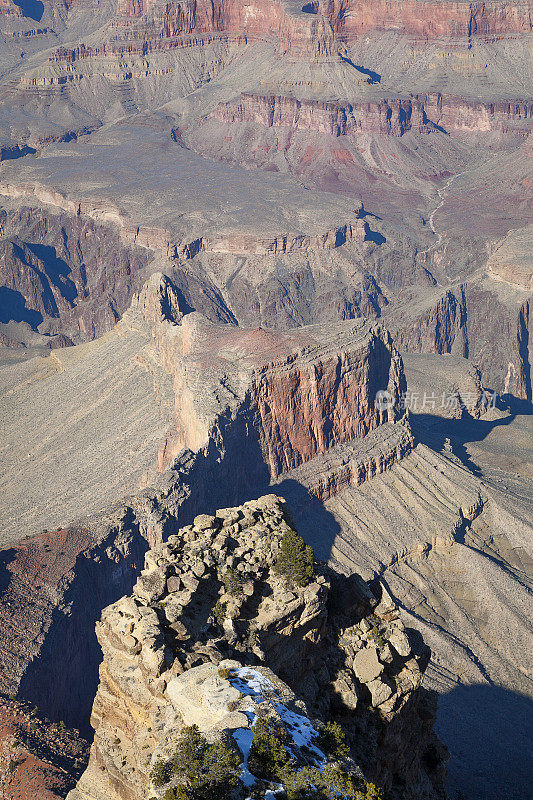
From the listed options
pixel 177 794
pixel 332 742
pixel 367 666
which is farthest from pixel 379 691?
pixel 177 794

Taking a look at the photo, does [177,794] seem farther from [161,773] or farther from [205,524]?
[205,524]

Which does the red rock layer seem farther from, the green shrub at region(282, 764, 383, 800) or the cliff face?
the green shrub at region(282, 764, 383, 800)

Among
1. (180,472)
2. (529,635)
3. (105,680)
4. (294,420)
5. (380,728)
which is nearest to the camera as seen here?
(105,680)

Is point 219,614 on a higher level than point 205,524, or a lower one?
higher

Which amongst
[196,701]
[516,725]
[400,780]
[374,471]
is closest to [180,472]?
[374,471]

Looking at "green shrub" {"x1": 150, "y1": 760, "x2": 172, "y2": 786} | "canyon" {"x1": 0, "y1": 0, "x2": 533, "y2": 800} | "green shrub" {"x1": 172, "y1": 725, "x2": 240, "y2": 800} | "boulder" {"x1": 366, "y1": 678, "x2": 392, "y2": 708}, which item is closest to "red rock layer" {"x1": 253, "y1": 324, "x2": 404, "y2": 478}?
"canyon" {"x1": 0, "y1": 0, "x2": 533, "y2": 800}

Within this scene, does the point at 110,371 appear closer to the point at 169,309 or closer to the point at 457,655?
the point at 169,309
